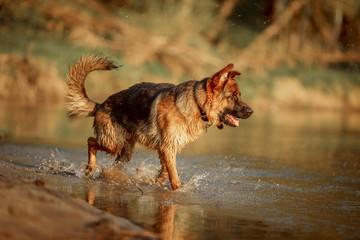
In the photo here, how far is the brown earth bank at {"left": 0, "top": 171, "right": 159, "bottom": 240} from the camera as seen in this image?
368 centimetres

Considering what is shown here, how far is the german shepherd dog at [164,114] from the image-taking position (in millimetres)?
6684

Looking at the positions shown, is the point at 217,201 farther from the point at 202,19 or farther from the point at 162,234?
the point at 202,19

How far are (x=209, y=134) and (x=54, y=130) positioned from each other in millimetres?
4230

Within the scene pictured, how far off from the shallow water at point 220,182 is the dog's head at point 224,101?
0.90m

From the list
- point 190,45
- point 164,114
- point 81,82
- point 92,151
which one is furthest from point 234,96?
point 190,45

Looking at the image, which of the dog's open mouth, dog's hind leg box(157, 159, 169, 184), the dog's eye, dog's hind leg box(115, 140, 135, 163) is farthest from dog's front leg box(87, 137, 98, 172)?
the dog's eye

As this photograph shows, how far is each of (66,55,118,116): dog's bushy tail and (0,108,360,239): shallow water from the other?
0.84m

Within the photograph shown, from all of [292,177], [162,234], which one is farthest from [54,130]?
[162,234]

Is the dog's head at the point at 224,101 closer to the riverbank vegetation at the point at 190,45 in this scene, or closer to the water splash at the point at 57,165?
the water splash at the point at 57,165

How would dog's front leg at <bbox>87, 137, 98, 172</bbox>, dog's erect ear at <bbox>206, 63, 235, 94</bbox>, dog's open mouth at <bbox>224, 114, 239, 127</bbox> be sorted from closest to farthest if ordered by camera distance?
dog's erect ear at <bbox>206, 63, 235, 94</bbox>, dog's open mouth at <bbox>224, 114, 239, 127</bbox>, dog's front leg at <bbox>87, 137, 98, 172</bbox>

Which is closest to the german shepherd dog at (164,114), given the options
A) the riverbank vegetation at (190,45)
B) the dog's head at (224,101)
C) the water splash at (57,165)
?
the dog's head at (224,101)

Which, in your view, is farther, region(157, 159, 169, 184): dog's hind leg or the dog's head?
region(157, 159, 169, 184): dog's hind leg

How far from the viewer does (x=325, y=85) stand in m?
25.5

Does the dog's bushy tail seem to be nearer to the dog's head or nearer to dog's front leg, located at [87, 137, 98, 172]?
dog's front leg, located at [87, 137, 98, 172]
